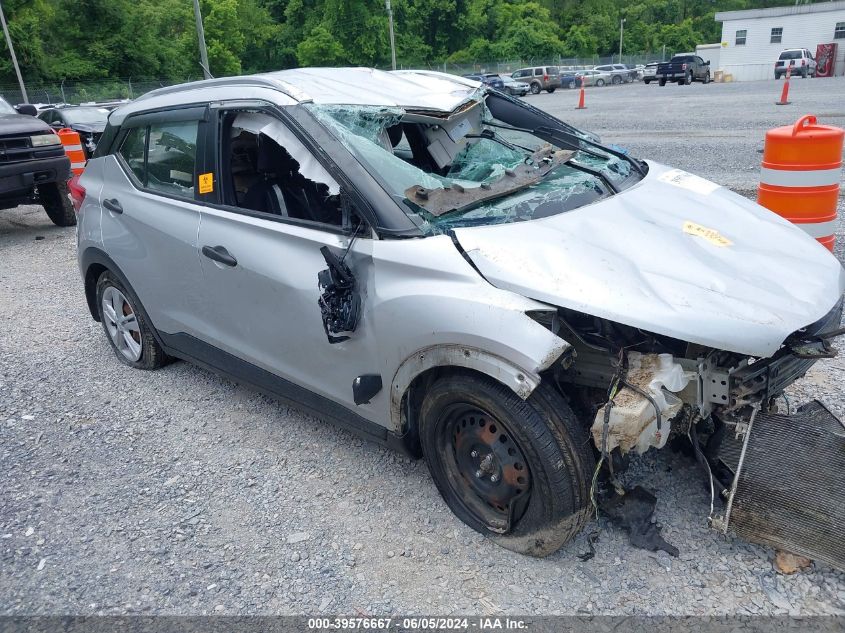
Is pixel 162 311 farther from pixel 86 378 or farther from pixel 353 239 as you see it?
pixel 353 239

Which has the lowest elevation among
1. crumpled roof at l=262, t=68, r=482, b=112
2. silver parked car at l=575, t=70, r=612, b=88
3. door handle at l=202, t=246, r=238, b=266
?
silver parked car at l=575, t=70, r=612, b=88

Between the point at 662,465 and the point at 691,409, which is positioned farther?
the point at 662,465

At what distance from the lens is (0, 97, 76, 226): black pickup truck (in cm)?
851

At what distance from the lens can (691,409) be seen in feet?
8.45

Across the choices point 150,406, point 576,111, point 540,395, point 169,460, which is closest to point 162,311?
point 150,406

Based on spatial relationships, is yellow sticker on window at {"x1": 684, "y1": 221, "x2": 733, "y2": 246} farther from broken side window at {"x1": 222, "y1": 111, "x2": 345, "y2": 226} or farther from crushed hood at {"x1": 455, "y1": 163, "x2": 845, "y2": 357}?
broken side window at {"x1": 222, "y1": 111, "x2": 345, "y2": 226}

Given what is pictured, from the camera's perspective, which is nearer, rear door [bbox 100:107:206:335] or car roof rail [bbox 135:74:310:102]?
car roof rail [bbox 135:74:310:102]

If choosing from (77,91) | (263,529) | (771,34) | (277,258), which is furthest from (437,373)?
(771,34)

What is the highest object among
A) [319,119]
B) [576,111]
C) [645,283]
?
[319,119]

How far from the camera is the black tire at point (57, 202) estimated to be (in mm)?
9539

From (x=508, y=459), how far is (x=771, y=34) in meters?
52.2

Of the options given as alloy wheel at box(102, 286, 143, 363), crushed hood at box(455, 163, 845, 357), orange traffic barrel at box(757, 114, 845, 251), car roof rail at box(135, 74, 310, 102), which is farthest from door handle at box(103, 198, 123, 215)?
orange traffic barrel at box(757, 114, 845, 251)

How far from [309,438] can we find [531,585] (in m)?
1.58

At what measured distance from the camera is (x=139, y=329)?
4.54 metres
